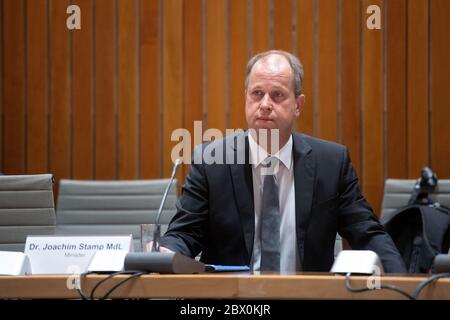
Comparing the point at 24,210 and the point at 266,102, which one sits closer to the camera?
the point at 266,102

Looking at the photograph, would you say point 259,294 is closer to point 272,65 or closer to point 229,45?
point 272,65

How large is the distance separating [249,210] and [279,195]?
15 cm

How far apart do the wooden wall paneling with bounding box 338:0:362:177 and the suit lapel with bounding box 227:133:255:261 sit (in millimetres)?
1946

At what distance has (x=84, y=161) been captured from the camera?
4.90 metres

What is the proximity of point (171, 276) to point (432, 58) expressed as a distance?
3.43 meters

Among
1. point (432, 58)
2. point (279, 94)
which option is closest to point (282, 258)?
point (279, 94)

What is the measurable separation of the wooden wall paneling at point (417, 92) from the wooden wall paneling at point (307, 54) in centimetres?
63

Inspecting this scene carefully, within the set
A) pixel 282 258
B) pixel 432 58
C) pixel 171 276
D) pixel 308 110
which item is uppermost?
pixel 432 58

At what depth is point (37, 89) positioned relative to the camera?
193 inches

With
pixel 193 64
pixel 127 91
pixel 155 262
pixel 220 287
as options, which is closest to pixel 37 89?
pixel 127 91

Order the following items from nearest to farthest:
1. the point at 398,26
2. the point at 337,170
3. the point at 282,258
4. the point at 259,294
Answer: the point at 259,294
the point at 282,258
the point at 337,170
the point at 398,26

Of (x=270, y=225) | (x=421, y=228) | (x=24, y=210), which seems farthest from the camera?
(x=421, y=228)

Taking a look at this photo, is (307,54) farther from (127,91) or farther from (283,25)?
(127,91)

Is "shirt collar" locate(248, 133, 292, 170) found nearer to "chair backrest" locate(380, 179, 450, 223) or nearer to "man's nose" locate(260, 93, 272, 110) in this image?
"man's nose" locate(260, 93, 272, 110)
